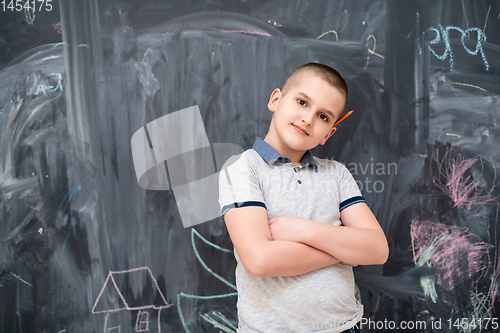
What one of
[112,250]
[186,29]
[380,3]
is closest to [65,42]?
[186,29]

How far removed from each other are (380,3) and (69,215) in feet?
5.05

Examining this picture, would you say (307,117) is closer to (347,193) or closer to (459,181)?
(347,193)

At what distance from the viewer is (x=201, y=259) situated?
1.21 metres

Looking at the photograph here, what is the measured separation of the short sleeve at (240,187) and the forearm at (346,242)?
6.2 inches

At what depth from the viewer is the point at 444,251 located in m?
1.23

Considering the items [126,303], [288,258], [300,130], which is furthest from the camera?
[126,303]

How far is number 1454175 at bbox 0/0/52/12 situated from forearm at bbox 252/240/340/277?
1.29 meters

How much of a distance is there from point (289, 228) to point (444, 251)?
84 cm

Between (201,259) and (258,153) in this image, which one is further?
(201,259)

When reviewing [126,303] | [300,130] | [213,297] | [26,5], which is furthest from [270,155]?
[26,5]

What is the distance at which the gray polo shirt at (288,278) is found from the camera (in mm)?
818

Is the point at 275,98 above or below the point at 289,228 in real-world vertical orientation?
above

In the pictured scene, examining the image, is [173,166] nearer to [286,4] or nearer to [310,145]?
[310,145]

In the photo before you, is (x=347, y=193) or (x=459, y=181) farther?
(x=459, y=181)
